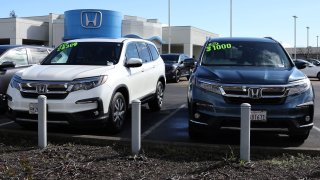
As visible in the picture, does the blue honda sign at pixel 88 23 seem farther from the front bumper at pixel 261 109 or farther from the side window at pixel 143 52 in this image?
the front bumper at pixel 261 109

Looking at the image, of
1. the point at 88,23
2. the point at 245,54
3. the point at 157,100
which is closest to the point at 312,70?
the point at 88,23

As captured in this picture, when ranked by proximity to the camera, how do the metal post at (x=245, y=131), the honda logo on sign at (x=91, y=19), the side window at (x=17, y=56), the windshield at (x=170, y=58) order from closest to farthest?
the metal post at (x=245, y=131), the side window at (x=17, y=56), the windshield at (x=170, y=58), the honda logo on sign at (x=91, y=19)

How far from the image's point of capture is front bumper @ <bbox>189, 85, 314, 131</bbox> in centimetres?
679

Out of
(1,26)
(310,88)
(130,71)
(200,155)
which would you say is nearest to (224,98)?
(200,155)

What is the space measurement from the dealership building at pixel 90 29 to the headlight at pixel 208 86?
3073 centimetres

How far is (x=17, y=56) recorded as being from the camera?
35.9ft

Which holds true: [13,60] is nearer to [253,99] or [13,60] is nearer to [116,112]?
[116,112]

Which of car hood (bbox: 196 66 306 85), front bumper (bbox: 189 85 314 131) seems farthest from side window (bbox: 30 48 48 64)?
front bumper (bbox: 189 85 314 131)

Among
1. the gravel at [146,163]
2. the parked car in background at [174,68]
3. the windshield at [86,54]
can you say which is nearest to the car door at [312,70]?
the parked car in background at [174,68]

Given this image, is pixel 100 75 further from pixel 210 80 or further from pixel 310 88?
pixel 310 88

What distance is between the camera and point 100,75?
775 centimetres

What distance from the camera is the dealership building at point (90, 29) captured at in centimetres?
3794

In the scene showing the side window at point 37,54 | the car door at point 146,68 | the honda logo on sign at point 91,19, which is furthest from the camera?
the honda logo on sign at point 91,19

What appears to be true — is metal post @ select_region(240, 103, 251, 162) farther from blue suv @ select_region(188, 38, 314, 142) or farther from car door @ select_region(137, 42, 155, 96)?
car door @ select_region(137, 42, 155, 96)
